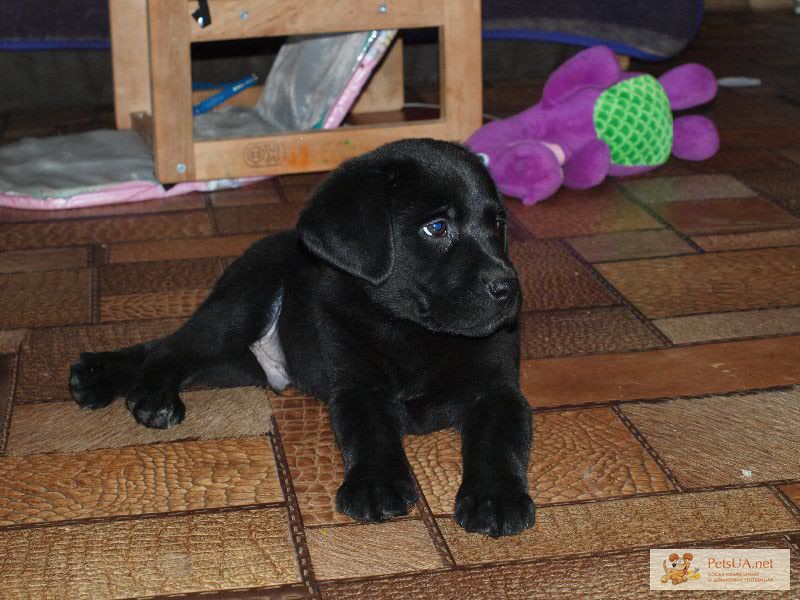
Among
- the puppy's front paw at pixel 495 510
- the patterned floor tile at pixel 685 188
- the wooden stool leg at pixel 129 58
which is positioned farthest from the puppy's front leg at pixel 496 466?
the wooden stool leg at pixel 129 58

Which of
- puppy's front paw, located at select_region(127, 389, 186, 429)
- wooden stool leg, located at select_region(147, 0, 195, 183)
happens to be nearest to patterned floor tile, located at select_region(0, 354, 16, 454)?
puppy's front paw, located at select_region(127, 389, 186, 429)

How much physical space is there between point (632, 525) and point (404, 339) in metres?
0.54

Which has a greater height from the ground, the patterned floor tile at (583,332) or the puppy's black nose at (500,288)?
the puppy's black nose at (500,288)

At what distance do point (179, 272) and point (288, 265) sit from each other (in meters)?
0.77

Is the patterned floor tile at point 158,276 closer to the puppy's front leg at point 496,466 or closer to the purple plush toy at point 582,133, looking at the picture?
the purple plush toy at point 582,133

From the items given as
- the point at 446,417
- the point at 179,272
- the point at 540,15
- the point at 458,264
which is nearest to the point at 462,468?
the point at 446,417

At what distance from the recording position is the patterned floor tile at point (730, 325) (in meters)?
2.49

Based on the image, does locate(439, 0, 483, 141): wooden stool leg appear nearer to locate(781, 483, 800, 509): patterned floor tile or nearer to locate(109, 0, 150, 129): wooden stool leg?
locate(109, 0, 150, 129): wooden stool leg

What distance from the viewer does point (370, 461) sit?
1.80m

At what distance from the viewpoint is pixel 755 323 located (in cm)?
255

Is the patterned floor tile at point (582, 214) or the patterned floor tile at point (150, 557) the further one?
the patterned floor tile at point (582, 214)

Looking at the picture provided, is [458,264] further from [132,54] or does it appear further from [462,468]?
[132,54]

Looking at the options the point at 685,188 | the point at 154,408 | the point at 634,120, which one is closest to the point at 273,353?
the point at 154,408

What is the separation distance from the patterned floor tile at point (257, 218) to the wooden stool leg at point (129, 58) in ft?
2.77
